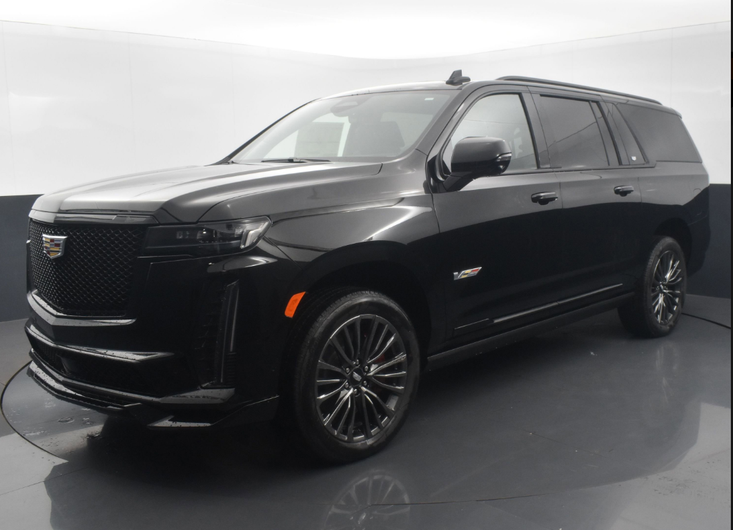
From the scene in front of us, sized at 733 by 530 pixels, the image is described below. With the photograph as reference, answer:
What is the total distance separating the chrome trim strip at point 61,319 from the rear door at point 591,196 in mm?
2584

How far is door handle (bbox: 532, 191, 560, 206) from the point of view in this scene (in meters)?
3.96

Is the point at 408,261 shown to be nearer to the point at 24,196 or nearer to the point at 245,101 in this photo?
the point at 24,196

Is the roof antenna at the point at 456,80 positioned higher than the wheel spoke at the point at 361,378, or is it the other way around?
the roof antenna at the point at 456,80

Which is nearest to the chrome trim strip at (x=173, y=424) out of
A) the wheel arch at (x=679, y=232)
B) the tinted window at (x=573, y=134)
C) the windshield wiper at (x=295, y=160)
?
the windshield wiper at (x=295, y=160)

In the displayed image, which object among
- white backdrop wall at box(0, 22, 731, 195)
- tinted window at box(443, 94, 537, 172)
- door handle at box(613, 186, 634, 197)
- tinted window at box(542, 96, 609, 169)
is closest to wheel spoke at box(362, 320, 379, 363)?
tinted window at box(443, 94, 537, 172)

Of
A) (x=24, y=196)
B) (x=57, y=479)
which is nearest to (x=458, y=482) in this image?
(x=57, y=479)

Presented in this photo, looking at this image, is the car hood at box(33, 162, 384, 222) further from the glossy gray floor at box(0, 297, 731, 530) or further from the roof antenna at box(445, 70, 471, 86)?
the glossy gray floor at box(0, 297, 731, 530)

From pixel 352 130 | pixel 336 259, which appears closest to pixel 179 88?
pixel 352 130

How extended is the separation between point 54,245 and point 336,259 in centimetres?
121

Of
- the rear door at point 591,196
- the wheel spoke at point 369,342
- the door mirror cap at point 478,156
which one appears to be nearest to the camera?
the wheel spoke at point 369,342

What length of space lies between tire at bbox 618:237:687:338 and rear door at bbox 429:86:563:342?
1274mm

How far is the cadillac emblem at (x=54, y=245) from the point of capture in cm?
295

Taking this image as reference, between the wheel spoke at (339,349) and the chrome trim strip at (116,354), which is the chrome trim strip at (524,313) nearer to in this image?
the wheel spoke at (339,349)

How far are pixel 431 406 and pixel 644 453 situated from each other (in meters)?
1.17
